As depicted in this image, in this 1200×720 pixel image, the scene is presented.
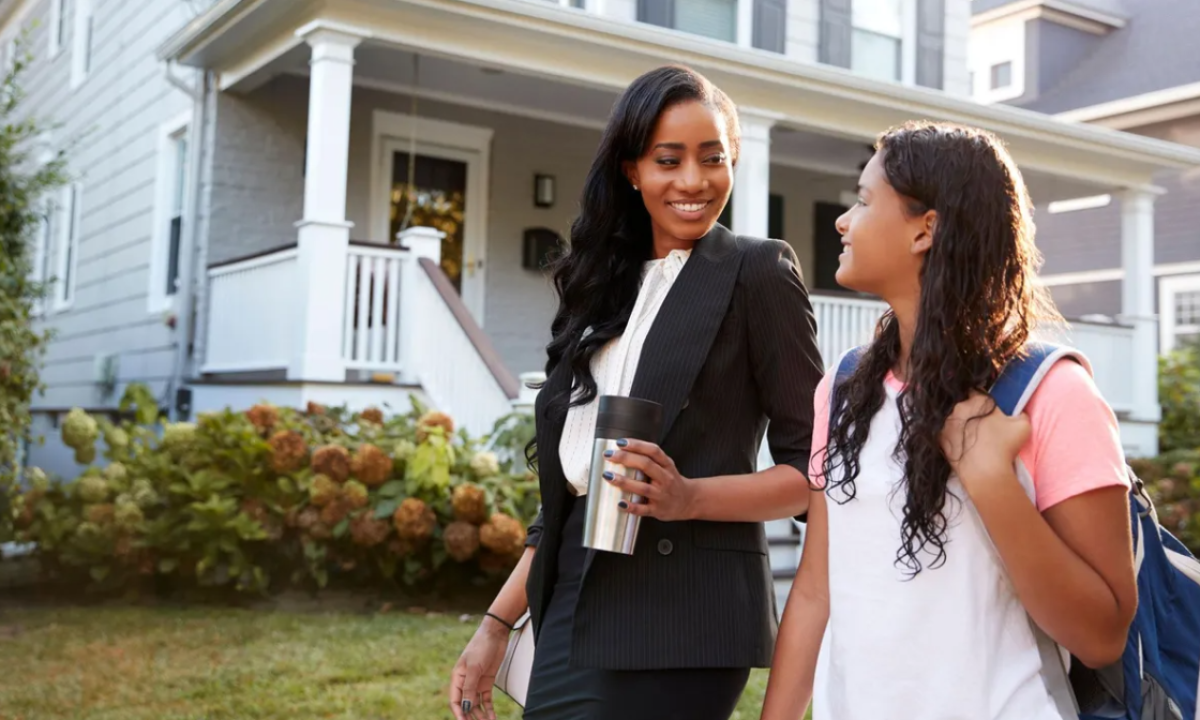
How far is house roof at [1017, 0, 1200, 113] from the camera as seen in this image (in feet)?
53.9

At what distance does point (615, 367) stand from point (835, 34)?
1054cm

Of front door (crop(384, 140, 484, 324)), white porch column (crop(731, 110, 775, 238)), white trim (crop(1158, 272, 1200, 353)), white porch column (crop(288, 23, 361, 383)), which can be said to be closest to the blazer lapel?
white porch column (crop(288, 23, 361, 383))

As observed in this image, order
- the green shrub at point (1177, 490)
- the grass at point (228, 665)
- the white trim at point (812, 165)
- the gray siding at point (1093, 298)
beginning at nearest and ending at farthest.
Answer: the grass at point (228, 665)
the green shrub at point (1177, 490)
the white trim at point (812, 165)
the gray siding at point (1093, 298)

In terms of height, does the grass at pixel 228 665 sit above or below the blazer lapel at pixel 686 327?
below

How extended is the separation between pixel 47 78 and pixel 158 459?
11.5 metres

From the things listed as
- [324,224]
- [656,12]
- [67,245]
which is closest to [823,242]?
[656,12]

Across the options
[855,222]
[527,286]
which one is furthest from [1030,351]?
[527,286]

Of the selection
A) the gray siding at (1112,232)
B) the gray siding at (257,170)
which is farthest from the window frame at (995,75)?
the gray siding at (257,170)

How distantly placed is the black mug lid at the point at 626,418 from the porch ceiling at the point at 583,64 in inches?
276

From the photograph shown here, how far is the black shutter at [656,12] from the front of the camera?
10.6m

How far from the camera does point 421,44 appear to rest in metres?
8.48

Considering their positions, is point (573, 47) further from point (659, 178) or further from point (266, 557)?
point (659, 178)

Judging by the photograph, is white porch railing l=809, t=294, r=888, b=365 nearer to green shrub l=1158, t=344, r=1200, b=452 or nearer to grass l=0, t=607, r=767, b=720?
green shrub l=1158, t=344, r=1200, b=452

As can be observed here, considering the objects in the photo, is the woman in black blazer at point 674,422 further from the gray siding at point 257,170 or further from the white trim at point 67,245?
the white trim at point 67,245
